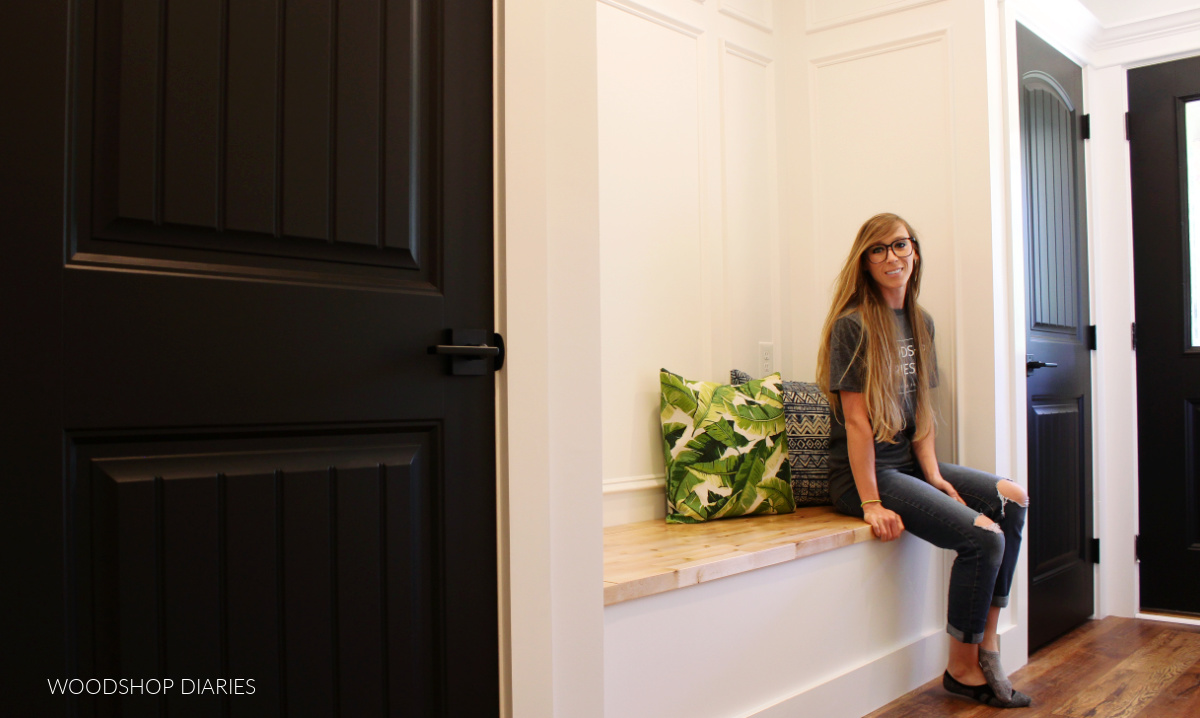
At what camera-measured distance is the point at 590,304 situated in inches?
58.8

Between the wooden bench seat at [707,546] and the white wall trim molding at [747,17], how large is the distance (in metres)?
1.64

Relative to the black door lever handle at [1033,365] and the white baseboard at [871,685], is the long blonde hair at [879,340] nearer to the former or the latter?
the black door lever handle at [1033,365]

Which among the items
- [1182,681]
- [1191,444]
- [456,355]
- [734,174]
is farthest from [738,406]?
[1191,444]

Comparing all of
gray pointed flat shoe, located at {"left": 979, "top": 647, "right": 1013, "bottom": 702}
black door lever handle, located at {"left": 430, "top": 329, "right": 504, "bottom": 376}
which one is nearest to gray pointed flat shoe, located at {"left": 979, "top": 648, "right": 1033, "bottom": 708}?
gray pointed flat shoe, located at {"left": 979, "top": 647, "right": 1013, "bottom": 702}

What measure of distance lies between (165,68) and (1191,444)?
3.60 m

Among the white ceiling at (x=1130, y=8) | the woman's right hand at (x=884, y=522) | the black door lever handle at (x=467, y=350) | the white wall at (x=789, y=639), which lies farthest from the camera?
the white ceiling at (x=1130, y=8)

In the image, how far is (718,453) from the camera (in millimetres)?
2461

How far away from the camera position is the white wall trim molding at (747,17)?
2.84 metres

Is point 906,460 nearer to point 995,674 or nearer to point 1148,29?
point 995,674

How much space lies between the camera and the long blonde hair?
2367 millimetres

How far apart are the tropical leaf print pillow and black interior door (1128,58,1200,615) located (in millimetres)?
1737

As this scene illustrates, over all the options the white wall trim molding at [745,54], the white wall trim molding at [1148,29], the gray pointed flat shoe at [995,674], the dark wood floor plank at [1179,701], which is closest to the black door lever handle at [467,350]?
the gray pointed flat shoe at [995,674]

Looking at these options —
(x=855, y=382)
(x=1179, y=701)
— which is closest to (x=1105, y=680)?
(x=1179, y=701)

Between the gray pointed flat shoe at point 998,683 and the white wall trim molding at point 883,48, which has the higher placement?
the white wall trim molding at point 883,48
